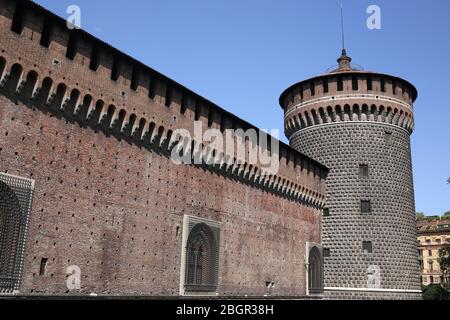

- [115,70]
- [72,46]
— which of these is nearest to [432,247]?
[115,70]

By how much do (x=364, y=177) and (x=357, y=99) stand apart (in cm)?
472

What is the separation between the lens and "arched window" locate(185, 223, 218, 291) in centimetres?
1748

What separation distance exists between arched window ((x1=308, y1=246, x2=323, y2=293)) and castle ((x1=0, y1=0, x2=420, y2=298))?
83 mm

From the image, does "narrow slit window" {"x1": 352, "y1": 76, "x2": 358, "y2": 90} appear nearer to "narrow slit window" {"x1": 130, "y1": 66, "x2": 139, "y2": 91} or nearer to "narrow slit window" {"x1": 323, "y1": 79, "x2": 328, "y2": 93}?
"narrow slit window" {"x1": 323, "y1": 79, "x2": 328, "y2": 93}

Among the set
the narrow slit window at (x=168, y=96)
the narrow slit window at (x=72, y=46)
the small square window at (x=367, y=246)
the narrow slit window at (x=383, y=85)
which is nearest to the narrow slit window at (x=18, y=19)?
the narrow slit window at (x=72, y=46)

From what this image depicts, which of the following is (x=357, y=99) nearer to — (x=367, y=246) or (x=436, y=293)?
(x=367, y=246)

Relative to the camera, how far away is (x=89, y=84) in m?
14.1

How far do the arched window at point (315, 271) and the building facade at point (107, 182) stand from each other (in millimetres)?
4340

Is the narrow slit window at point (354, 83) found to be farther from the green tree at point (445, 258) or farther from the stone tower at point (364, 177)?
the green tree at point (445, 258)

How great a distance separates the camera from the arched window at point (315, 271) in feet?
83.3

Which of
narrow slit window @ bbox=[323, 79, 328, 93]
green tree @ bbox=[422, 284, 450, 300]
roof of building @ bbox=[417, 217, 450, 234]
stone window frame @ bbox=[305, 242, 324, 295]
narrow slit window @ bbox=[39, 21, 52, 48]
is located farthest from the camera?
roof of building @ bbox=[417, 217, 450, 234]

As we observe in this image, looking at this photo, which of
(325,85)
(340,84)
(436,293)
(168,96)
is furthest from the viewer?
(436,293)

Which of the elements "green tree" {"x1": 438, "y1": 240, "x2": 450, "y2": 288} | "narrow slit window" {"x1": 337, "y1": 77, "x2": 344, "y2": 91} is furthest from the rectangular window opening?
"green tree" {"x1": 438, "y1": 240, "x2": 450, "y2": 288}
